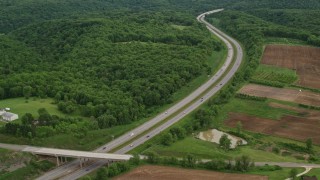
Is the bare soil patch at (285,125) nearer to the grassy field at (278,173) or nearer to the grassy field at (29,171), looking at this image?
the grassy field at (278,173)

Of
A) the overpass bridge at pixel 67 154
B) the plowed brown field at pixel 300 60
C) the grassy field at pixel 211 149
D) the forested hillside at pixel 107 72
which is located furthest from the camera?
the plowed brown field at pixel 300 60

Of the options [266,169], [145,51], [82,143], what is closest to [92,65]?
[145,51]

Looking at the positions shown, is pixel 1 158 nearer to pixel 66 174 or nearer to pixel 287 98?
pixel 66 174

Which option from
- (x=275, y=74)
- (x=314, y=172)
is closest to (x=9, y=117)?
(x=314, y=172)

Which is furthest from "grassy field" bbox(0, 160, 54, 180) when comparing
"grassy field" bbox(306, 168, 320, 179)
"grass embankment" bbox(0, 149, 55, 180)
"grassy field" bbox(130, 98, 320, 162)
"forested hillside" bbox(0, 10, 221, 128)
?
"grassy field" bbox(306, 168, 320, 179)

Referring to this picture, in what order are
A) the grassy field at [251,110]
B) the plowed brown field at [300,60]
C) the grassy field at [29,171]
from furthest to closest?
the plowed brown field at [300,60] < the grassy field at [251,110] < the grassy field at [29,171]

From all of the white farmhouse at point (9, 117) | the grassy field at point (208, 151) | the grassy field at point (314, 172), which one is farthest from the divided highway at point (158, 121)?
the grassy field at point (314, 172)

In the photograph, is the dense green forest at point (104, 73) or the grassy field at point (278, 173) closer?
the grassy field at point (278, 173)
